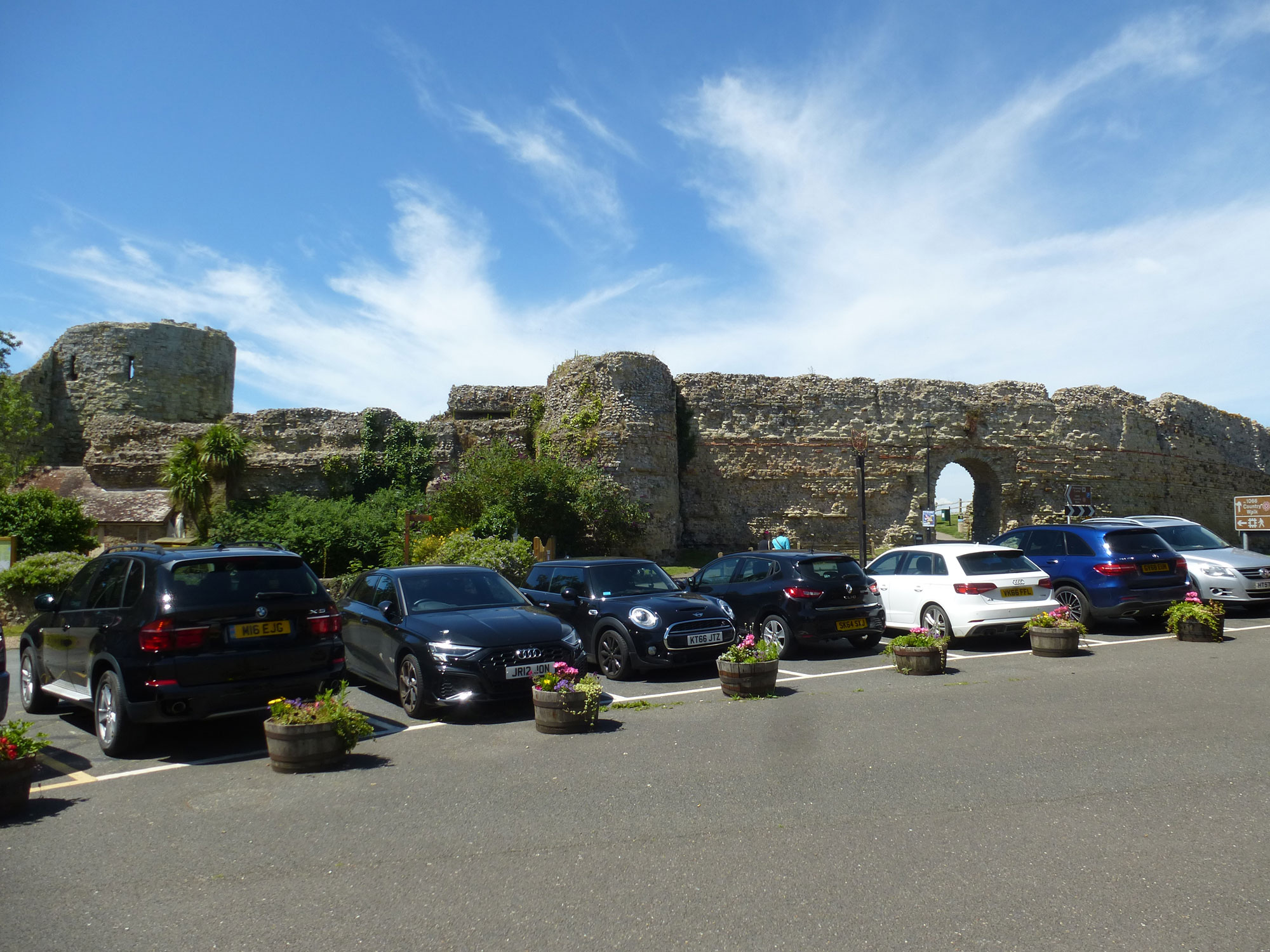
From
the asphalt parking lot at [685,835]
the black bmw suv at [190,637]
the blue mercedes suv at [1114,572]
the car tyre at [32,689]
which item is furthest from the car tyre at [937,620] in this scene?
the car tyre at [32,689]

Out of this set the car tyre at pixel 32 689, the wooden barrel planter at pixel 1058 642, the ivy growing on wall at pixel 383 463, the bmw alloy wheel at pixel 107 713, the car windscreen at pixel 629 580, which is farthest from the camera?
the ivy growing on wall at pixel 383 463

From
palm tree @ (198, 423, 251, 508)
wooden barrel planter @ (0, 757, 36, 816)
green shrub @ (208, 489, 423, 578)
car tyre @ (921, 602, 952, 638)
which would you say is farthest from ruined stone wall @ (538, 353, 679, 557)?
wooden barrel planter @ (0, 757, 36, 816)

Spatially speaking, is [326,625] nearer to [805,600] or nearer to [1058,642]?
[805,600]

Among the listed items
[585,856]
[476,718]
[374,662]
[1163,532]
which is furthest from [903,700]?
[1163,532]

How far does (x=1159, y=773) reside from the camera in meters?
5.74

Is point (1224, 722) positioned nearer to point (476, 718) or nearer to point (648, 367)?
point (476, 718)

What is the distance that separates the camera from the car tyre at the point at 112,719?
21.9 ft

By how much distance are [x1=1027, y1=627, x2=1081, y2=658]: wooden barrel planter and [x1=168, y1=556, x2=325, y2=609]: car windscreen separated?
8.93 metres

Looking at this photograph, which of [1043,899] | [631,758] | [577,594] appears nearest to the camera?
[1043,899]

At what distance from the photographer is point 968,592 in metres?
11.9

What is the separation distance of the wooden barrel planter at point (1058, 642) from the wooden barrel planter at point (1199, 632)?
2.21 metres

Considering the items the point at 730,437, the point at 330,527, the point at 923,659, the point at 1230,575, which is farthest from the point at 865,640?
the point at 730,437

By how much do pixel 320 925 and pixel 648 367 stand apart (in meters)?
23.3

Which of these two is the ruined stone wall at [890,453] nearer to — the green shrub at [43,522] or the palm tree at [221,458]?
the palm tree at [221,458]
